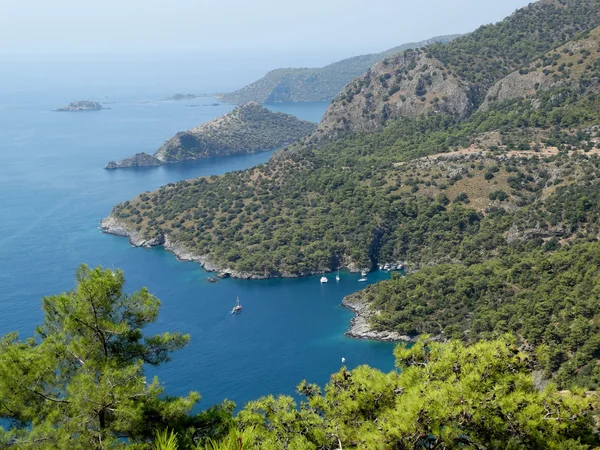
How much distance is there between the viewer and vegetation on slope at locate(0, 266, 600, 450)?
13.5m

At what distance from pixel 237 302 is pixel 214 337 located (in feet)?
27.0

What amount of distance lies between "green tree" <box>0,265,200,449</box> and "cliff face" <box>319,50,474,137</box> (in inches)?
3623

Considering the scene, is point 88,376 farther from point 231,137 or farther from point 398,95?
point 231,137

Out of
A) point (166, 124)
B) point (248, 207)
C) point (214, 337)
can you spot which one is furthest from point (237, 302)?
point (166, 124)

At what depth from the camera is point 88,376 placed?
14.5m

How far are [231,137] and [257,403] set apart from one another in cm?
13822

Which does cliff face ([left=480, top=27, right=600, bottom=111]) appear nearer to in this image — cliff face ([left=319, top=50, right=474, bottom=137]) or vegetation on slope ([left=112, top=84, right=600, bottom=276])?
vegetation on slope ([left=112, top=84, right=600, bottom=276])

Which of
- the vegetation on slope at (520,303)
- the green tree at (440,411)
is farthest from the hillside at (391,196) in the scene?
the green tree at (440,411)

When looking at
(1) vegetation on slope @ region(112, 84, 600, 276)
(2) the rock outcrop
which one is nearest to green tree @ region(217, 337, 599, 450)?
(1) vegetation on slope @ region(112, 84, 600, 276)

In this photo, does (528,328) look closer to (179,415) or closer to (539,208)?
(539,208)

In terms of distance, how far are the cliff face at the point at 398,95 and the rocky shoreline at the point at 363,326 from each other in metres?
50.0

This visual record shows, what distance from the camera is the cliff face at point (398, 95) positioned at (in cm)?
10244

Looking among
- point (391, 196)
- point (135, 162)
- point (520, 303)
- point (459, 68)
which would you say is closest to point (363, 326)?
point (520, 303)

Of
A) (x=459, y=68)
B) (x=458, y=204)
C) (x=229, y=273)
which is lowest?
(x=229, y=273)
